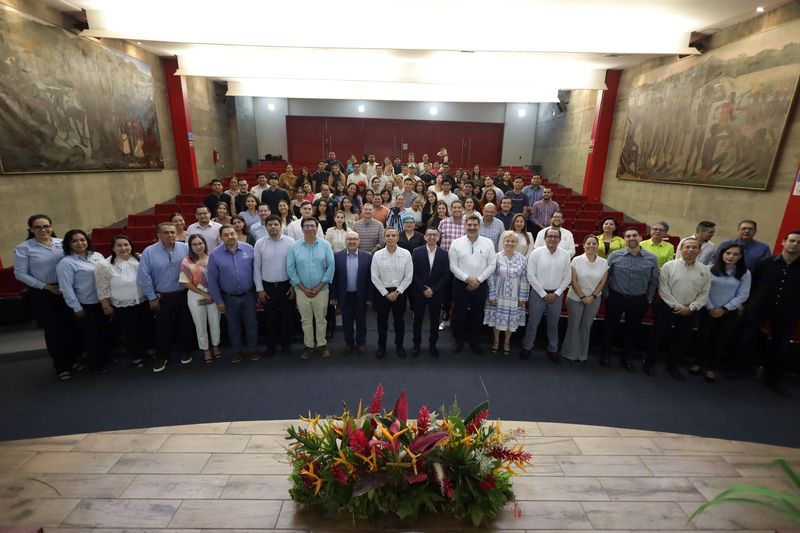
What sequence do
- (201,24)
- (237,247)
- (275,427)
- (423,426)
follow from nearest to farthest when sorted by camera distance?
(423,426)
(275,427)
(237,247)
(201,24)

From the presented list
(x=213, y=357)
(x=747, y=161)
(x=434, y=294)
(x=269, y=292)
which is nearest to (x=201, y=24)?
(x=269, y=292)

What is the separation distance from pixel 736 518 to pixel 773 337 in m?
2.55

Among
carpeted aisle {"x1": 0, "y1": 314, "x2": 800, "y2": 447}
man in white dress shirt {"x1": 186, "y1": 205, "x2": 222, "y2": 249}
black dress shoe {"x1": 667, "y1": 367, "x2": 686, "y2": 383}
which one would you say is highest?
man in white dress shirt {"x1": 186, "y1": 205, "x2": 222, "y2": 249}

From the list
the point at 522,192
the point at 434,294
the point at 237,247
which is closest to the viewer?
the point at 237,247

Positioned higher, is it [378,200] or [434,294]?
[378,200]

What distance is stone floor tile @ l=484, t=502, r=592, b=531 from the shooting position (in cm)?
209

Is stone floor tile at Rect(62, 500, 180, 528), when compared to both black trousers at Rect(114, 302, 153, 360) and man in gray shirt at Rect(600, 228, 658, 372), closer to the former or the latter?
black trousers at Rect(114, 302, 153, 360)

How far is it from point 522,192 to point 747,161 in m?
3.22

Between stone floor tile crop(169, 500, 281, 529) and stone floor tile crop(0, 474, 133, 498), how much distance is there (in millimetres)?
508

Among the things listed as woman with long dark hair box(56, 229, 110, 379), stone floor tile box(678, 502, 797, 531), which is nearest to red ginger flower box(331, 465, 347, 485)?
stone floor tile box(678, 502, 797, 531)

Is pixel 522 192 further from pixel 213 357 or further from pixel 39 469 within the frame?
pixel 39 469

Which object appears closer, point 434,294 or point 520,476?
point 520,476

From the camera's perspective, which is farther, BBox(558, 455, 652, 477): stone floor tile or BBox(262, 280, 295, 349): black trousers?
BBox(262, 280, 295, 349): black trousers

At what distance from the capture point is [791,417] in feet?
11.3
